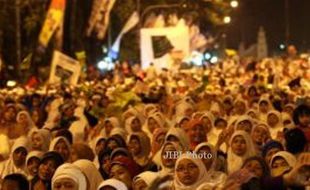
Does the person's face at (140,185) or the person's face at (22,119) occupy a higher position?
the person's face at (22,119)

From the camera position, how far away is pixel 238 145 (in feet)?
29.7

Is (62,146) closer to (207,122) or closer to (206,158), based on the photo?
(206,158)

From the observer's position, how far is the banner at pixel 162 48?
2722 cm

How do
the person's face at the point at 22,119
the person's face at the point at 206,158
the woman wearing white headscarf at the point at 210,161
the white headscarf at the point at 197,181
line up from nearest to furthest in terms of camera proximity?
1. the white headscarf at the point at 197,181
2. the woman wearing white headscarf at the point at 210,161
3. the person's face at the point at 206,158
4. the person's face at the point at 22,119

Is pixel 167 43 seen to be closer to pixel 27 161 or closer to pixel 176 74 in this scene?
pixel 176 74

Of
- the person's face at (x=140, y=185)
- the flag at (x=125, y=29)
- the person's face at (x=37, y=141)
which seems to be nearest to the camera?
the person's face at (x=140, y=185)

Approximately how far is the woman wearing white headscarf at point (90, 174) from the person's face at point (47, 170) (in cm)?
44

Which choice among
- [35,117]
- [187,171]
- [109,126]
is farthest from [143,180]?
[35,117]

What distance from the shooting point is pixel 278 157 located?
818 cm

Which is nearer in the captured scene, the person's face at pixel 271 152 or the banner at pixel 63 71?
the person's face at pixel 271 152

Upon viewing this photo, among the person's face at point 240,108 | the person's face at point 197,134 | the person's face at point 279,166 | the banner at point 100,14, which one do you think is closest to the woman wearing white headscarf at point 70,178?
the person's face at point 279,166

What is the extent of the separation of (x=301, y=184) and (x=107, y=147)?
2.78 meters

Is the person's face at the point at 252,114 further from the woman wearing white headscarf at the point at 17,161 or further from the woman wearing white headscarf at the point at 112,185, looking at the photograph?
the woman wearing white headscarf at the point at 112,185

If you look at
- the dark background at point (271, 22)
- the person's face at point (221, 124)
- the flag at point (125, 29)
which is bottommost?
the person's face at point (221, 124)
